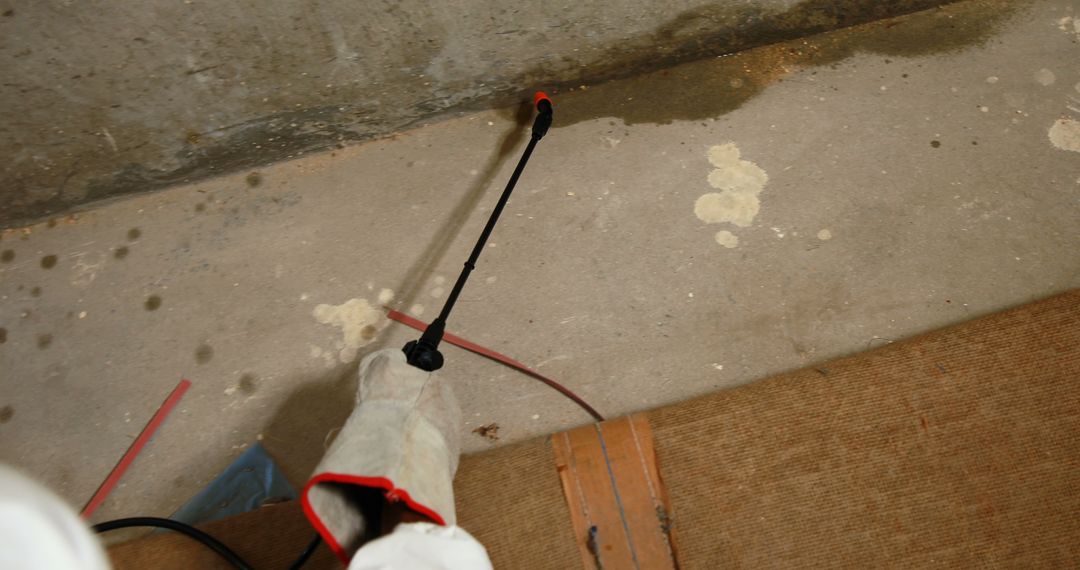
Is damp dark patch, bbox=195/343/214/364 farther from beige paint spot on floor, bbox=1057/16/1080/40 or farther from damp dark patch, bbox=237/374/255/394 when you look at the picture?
beige paint spot on floor, bbox=1057/16/1080/40

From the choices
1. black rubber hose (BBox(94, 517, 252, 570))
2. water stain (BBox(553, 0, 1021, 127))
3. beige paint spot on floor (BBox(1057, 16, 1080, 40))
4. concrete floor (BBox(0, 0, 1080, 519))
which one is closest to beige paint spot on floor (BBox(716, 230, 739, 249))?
concrete floor (BBox(0, 0, 1080, 519))

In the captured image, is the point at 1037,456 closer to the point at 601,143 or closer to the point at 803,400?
the point at 803,400

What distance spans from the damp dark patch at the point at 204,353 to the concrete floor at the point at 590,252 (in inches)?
1.0

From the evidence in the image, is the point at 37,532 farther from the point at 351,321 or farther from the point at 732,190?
the point at 732,190

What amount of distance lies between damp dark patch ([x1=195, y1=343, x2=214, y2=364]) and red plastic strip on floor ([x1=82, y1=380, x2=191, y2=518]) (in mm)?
49

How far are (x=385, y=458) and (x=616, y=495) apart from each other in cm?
48

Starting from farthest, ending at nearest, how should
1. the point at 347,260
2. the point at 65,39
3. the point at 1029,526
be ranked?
1. the point at 347,260
2. the point at 65,39
3. the point at 1029,526

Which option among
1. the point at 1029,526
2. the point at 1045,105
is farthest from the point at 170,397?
the point at 1045,105

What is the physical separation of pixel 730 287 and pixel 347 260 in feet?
2.65

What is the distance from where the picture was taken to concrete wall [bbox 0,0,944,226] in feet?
3.98

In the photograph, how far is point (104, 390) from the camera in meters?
1.35

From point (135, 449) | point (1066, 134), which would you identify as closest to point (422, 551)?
point (135, 449)

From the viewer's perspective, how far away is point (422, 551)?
0.74 meters

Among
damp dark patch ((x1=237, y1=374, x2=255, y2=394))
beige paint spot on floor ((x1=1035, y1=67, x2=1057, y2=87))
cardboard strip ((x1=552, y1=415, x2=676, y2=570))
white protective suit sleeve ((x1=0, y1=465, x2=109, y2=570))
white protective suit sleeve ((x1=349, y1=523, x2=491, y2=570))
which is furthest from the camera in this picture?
beige paint spot on floor ((x1=1035, y1=67, x2=1057, y2=87))
